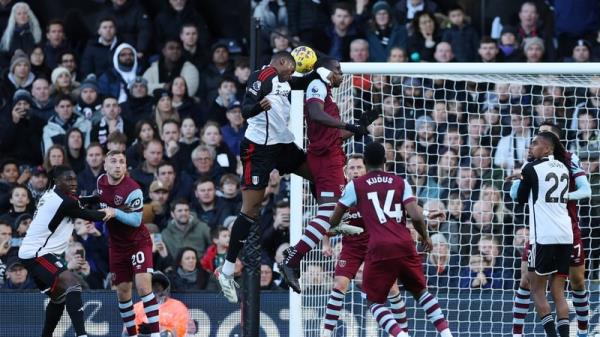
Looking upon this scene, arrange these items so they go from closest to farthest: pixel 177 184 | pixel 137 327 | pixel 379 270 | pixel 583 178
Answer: pixel 379 270
pixel 583 178
pixel 137 327
pixel 177 184

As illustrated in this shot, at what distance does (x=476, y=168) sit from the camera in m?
16.8

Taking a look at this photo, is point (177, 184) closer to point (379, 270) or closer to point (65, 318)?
point (65, 318)

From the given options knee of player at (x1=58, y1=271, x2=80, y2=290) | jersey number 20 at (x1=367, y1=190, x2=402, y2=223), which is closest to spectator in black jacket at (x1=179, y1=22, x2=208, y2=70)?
knee of player at (x1=58, y1=271, x2=80, y2=290)

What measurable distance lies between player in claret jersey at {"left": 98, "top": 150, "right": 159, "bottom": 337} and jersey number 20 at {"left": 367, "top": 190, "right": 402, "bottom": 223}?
9.14 ft

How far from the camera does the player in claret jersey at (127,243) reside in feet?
47.8

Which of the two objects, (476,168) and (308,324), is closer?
(308,324)

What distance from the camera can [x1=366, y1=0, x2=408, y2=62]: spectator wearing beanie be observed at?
744 inches

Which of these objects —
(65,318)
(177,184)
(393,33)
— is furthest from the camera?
(393,33)

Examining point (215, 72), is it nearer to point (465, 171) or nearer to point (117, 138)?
point (117, 138)

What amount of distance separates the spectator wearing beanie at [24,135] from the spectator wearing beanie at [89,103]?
56 centimetres

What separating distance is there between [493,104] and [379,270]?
15.3 ft

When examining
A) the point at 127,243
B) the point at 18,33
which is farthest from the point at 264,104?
the point at 18,33

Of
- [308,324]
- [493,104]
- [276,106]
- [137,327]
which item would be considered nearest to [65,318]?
[137,327]

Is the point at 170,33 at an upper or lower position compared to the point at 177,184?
upper
